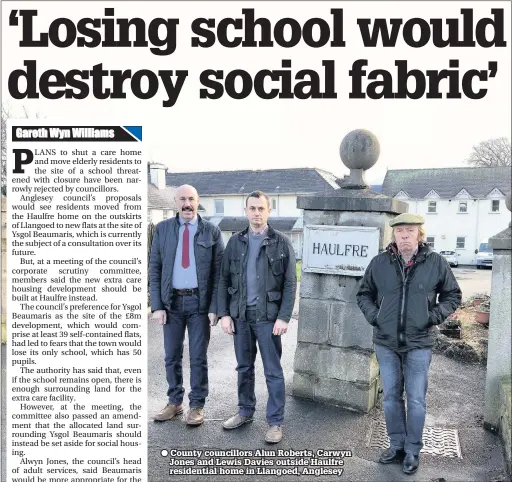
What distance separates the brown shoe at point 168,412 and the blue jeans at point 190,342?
42mm

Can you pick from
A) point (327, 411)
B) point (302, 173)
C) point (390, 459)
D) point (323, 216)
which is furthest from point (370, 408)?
point (302, 173)

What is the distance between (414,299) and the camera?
3.07 meters

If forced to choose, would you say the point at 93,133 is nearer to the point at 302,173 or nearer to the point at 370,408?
the point at 370,408

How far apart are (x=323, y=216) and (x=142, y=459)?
2419 millimetres

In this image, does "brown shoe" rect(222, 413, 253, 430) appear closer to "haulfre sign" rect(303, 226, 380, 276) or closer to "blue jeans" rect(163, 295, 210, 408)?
"blue jeans" rect(163, 295, 210, 408)

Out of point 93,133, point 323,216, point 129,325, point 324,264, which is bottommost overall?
point 129,325

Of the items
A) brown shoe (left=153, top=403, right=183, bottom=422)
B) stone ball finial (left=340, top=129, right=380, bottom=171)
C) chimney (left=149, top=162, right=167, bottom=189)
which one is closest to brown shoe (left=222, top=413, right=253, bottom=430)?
brown shoe (left=153, top=403, right=183, bottom=422)

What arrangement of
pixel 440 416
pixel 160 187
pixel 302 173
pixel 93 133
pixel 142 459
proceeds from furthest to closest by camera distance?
pixel 302 173
pixel 160 187
pixel 440 416
pixel 93 133
pixel 142 459

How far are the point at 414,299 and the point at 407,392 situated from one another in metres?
0.67

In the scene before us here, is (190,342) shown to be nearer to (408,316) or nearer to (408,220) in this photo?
(408,316)

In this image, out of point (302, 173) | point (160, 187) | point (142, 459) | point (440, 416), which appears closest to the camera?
point (142, 459)

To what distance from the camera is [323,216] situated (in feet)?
13.6

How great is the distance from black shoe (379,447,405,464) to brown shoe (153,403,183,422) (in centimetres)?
170

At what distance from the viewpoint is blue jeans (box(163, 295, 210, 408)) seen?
149 inches
